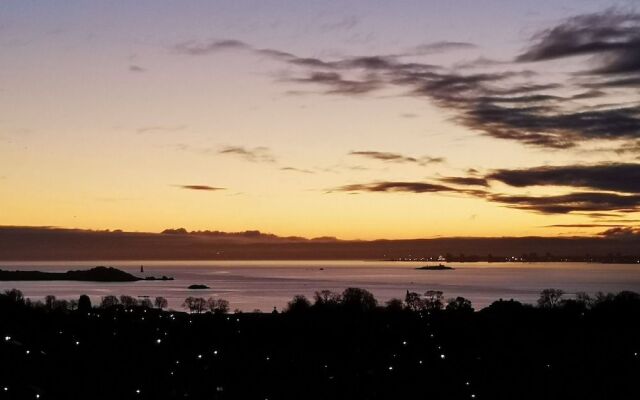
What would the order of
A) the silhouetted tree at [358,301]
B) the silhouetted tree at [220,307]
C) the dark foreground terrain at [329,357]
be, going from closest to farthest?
the dark foreground terrain at [329,357]
the silhouetted tree at [358,301]
the silhouetted tree at [220,307]

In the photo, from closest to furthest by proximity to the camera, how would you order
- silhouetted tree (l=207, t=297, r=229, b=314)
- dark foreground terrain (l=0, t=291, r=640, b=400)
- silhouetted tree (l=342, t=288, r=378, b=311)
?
dark foreground terrain (l=0, t=291, r=640, b=400) < silhouetted tree (l=342, t=288, r=378, b=311) < silhouetted tree (l=207, t=297, r=229, b=314)

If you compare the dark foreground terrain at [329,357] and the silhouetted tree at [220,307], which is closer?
the dark foreground terrain at [329,357]

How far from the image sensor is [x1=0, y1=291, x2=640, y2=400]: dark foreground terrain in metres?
40.0

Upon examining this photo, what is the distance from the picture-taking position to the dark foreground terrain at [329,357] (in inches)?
1575

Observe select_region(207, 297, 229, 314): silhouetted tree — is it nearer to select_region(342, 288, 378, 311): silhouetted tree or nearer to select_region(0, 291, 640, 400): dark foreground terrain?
select_region(342, 288, 378, 311): silhouetted tree

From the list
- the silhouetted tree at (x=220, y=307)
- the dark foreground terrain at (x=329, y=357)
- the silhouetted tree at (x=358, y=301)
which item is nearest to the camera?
the dark foreground terrain at (x=329, y=357)

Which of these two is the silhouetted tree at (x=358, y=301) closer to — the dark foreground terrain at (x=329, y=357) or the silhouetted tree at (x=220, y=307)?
the dark foreground terrain at (x=329, y=357)

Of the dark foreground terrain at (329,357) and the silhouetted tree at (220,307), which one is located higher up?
the dark foreground terrain at (329,357)

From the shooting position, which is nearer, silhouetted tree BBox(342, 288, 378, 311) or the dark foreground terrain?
the dark foreground terrain

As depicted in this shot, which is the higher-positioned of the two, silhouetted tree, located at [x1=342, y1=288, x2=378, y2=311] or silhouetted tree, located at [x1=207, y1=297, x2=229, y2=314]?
silhouetted tree, located at [x1=342, y1=288, x2=378, y2=311]

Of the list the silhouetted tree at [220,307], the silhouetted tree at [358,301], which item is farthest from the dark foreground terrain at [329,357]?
the silhouetted tree at [220,307]

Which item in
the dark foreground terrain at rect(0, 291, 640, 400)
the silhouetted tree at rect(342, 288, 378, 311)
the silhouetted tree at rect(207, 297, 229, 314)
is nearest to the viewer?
the dark foreground terrain at rect(0, 291, 640, 400)

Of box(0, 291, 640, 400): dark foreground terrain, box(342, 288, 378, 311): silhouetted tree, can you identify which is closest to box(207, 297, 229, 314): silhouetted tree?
box(342, 288, 378, 311): silhouetted tree

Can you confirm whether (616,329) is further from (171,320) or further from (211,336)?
(171,320)
